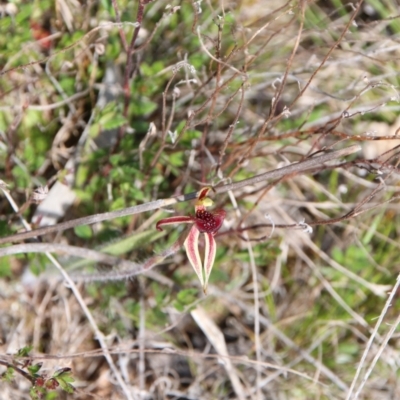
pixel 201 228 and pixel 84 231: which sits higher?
pixel 201 228

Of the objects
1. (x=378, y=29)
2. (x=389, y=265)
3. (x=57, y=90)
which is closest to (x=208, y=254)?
(x=57, y=90)

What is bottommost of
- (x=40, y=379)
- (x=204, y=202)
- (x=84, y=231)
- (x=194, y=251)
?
A: (x=40, y=379)

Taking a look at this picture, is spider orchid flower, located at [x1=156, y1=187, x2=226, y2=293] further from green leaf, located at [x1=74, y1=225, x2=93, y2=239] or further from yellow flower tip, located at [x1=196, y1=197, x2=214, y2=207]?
green leaf, located at [x1=74, y1=225, x2=93, y2=239]

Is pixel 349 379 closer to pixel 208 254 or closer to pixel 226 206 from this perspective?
pixel 226 206

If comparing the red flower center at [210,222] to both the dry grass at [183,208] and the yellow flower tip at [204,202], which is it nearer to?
the yellow flower tip at [204,202]

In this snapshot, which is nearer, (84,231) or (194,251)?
(194,251)

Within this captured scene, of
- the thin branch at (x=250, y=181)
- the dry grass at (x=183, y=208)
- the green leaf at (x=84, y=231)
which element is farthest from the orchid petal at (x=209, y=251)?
the green leaf at (x=84, y=231)

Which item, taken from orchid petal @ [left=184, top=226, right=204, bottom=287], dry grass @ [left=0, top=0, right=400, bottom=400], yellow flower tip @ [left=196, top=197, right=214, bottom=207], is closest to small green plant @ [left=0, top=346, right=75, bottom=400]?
dry grass @ [left=0, top=0, right=400, bottom=400]

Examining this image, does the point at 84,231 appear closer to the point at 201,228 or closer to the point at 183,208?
the point at 183,208

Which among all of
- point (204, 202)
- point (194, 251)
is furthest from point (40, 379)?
point (204, 202)

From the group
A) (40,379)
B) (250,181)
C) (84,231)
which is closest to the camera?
(250,181)
